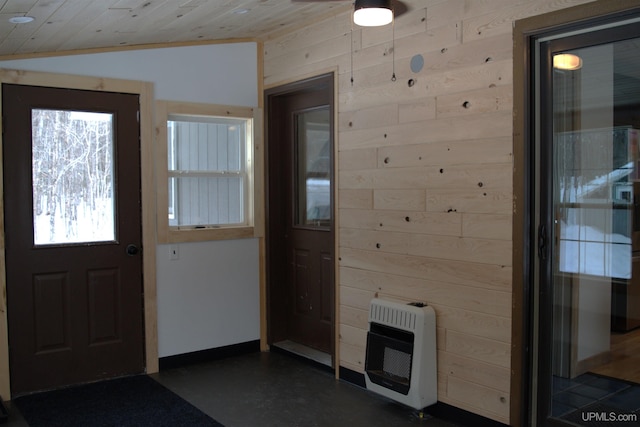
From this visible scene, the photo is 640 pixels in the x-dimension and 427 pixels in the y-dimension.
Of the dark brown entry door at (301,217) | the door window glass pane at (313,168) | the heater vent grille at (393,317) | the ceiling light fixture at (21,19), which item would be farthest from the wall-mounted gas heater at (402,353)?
the ceiling light fixture at (21,19)

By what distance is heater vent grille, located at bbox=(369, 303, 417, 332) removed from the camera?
3428mm

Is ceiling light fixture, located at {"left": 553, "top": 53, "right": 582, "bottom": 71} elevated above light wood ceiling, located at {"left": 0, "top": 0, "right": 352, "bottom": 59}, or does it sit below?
below

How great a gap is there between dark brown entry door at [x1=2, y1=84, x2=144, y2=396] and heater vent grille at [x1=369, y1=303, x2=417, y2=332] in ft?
5.88

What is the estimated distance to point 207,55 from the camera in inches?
182

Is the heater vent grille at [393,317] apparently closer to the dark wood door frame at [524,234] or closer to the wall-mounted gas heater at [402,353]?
the wall-mounted gas heater at [402,353]

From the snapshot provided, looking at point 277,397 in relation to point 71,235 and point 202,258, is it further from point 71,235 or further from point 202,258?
point 71,235

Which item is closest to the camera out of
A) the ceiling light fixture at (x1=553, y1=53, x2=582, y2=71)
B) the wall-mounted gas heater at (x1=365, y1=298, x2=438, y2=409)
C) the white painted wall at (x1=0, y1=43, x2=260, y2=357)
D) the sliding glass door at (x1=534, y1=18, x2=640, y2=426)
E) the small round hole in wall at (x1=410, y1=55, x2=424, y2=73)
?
the sliding glass door at (x1=534, y1=18, x2=640, y2=426)

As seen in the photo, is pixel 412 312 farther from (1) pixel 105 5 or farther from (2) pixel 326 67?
(1) pixel 105 5

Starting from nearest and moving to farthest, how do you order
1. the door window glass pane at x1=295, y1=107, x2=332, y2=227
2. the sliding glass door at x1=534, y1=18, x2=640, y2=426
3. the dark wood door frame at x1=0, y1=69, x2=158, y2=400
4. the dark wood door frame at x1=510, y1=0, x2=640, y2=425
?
the sliding glass door at x1=534, y1=18, x2=640, y2=426 → the dark wood door frame at x1=510, y1=0, x2=640, y2=425 → the dark wood door frame at x1=0, y1=69, x2=158, y2=400 → the door window glass pane at x1=295, y1=107, x2=332, y2=227

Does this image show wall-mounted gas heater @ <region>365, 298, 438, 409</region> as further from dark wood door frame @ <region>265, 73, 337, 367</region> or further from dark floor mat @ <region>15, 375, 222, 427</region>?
dark wood door frame @ <region>265, 73, 337, 367</region>

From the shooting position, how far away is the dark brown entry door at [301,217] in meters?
4.57

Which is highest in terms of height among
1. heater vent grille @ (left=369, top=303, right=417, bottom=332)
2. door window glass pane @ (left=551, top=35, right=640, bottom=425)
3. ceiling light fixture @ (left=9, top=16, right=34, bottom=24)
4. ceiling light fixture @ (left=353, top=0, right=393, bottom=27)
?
ceiling light fixture @ (left=353, top=0, right=393, bottom=27)

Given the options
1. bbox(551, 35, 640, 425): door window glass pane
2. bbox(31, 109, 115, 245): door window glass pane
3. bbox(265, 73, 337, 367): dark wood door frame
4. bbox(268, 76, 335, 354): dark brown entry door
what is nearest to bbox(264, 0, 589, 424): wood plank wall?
bbox(551, 35, 640, 425): door window glass pane

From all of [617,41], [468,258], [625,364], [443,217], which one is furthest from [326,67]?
[625,364]
